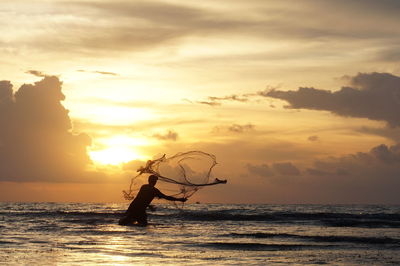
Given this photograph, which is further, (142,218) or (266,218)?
(266,218)

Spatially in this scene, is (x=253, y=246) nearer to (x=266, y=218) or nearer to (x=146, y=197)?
(x=146, y=197)

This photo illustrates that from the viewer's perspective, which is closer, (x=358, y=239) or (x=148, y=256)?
(x=148, y=256)

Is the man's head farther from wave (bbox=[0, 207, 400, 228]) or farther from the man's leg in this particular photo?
wave (bbox=[0, 207, 400, 228])

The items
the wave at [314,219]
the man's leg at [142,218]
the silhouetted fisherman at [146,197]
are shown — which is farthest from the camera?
the wave at [314,219]

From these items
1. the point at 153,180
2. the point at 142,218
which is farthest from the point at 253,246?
the point at 142,218

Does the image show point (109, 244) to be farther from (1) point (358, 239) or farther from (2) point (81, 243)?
(1) point (358, 239)

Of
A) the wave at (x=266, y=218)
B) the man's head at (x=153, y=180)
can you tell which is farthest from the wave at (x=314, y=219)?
the man's head at (x=153, y=180)

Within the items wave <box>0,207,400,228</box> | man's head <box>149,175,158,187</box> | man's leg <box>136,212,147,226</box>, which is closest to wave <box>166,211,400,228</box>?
wave <box>0,207,400,228</box>

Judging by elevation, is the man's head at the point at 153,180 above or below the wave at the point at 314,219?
above

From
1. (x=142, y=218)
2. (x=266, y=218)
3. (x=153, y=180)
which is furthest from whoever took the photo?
(x=266, y=218)

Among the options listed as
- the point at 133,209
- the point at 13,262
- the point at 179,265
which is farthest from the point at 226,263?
the point at 133,209

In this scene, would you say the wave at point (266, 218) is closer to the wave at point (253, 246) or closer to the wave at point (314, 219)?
the wave at point (314, 219)

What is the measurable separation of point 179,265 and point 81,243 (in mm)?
6621

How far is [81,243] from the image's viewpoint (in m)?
20.9
